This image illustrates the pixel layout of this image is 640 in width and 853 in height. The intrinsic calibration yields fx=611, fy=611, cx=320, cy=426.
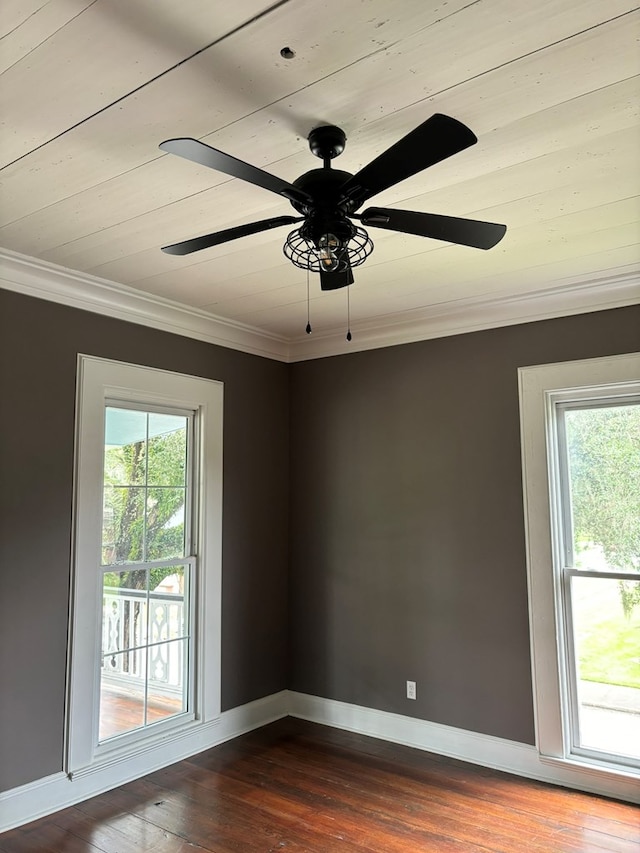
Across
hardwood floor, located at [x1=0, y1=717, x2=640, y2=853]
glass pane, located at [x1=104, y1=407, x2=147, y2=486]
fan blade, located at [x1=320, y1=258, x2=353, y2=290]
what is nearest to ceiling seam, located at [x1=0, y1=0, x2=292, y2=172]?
fan blade, located at [x1=320, y1=258, x2=353, y2=290]

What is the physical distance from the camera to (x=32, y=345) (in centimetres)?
294

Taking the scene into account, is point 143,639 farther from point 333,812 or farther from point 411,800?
point 411,800

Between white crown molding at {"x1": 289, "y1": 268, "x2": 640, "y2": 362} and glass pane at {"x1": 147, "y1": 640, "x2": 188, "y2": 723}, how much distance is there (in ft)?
7.01

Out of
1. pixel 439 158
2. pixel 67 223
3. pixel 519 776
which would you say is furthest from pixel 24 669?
pixel 439 158

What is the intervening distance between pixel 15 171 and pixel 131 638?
239cm

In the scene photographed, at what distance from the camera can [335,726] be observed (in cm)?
396

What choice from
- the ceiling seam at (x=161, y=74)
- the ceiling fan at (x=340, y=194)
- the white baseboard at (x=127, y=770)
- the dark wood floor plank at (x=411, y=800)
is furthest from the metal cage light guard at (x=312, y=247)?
the white baseboard at (x=127, y=770)

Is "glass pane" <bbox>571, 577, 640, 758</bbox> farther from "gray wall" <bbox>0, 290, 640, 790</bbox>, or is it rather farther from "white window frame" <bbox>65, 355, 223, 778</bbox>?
"white window frame" <bbox>65, 355, 223, 778</bbox>

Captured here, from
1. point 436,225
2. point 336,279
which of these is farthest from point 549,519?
point 436,225

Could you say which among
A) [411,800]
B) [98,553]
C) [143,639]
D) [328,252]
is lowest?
[411,800]

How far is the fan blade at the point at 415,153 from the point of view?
1312 millimetres

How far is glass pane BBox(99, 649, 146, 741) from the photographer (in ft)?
10.4

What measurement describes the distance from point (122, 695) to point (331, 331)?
253cm

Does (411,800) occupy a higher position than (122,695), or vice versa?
(122,695)
